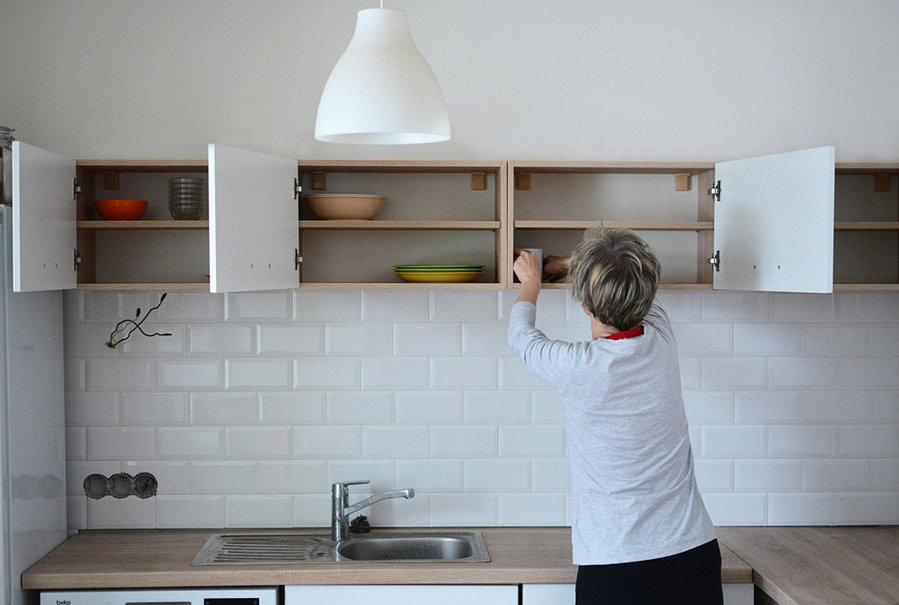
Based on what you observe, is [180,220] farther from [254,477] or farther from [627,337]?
[627,337]

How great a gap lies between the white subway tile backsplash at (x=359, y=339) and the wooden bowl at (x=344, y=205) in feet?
1.37

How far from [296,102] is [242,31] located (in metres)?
0.31

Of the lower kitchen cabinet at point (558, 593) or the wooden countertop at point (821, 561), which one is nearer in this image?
the wooden countertop at point (821, 561)

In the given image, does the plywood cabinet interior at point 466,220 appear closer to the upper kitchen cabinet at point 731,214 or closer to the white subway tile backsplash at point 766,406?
the upper kitchen cabinet at point 731,214

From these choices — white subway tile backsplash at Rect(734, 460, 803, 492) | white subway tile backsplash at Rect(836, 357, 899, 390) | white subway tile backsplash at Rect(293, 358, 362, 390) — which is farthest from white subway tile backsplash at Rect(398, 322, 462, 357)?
white subway tile backsplash at Rect(836, 357, 899, 390)

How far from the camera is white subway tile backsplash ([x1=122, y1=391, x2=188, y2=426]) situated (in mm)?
3035

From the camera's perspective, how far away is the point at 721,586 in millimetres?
2445

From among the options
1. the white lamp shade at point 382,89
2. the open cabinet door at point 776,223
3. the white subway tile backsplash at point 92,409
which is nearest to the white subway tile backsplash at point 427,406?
the white subway tile backsplash at point 92,409

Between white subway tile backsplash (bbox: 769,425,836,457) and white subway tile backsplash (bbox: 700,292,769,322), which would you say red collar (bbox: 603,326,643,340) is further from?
white subway tile backsplash (bbox: 769,425,836,457)

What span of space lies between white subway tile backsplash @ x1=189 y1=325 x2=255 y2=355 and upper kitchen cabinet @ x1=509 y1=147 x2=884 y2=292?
103 cm

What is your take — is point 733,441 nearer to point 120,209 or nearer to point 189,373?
point 189,373

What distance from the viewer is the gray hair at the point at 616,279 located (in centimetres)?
225

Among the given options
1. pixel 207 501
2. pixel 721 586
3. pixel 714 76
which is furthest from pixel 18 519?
pixel 714 76

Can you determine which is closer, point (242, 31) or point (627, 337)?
point (627, 337)
